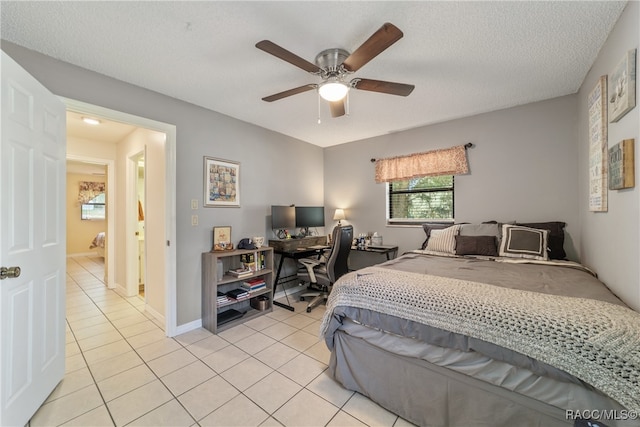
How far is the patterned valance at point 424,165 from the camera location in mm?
3344

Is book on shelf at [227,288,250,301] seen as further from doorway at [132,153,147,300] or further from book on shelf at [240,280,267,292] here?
doorway at [132,153,147,300]

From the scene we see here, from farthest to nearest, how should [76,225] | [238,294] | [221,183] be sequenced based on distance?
1. [76,225]
2. [221,183]
3. [238,294]

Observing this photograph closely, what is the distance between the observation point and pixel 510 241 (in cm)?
269

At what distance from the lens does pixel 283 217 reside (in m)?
3.74

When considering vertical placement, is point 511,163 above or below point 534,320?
above

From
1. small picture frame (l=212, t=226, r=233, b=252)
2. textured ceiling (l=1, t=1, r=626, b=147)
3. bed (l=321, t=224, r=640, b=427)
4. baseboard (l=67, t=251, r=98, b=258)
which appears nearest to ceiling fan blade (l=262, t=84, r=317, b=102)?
textured ceiling (l=1, t=1, r=626, b=147)

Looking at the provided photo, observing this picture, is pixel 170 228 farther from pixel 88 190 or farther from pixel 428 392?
pixel 88 190

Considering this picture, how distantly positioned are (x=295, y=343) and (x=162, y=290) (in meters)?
1.67

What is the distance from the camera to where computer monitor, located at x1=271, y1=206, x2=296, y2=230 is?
3633 millimetres

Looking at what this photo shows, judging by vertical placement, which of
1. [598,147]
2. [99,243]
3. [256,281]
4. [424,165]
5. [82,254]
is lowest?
A: [82,254]

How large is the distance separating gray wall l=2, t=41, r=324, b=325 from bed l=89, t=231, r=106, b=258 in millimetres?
5547

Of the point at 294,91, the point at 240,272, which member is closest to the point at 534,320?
the point at 294,91

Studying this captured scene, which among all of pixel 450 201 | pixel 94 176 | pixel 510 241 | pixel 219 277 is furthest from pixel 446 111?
pixel 94 176

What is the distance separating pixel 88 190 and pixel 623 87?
405 inches
